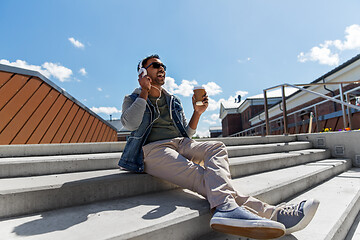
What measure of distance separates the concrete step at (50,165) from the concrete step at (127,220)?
609 millimetres

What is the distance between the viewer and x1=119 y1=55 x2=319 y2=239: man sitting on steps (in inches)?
42.2

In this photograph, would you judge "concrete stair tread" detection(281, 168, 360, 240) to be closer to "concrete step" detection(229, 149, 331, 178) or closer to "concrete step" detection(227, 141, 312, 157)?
"concrete step" detection(229, 149, 331, 178)

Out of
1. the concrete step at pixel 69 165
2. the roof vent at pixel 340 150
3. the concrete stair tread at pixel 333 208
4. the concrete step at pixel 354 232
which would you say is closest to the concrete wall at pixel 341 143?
the roof vent at pixel 340 150

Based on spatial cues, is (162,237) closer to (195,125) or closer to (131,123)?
(131,123)

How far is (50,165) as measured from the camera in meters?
1.73

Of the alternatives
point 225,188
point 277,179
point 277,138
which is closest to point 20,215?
point 225,188

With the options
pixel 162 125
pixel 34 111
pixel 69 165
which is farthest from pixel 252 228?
pixel 34 111

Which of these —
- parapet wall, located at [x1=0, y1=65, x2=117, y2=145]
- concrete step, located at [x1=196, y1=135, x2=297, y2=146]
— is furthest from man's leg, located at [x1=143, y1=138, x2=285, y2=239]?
parapet wall, located at [x1=0, y1=65, x2=117, y2=145]

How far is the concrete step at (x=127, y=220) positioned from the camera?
941 millimetres

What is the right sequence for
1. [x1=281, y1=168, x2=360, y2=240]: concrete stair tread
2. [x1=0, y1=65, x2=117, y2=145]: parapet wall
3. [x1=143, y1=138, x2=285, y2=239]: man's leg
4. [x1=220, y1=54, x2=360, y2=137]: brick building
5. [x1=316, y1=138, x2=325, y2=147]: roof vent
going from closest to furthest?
[x1=143, y1=138, x2=285, y2=239]: man's leg → [x1=281, y1=168, x2=360, y2=240]: concrete stair tread → [x1=0, y1=65, x2=117, y2=145]: parapet wall → [x1=316, y1=138, x2=325, y2=147]: roof vent → [x1=220, y1=54, x2=360, y2=137]: brick building

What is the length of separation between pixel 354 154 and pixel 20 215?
15.6 feet

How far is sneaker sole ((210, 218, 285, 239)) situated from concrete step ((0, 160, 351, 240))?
19 centimetres

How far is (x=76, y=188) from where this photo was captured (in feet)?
4.35

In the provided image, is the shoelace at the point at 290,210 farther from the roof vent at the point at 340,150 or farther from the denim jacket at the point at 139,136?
the roof vent at the point at 340,150
